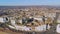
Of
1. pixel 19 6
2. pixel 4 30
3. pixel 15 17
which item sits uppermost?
pixel 19 6

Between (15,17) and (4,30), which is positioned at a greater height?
(15,17)

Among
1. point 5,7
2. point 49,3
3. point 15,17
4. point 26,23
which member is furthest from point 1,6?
point 49,3

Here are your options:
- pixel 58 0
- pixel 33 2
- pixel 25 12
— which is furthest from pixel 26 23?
pixel 58 0

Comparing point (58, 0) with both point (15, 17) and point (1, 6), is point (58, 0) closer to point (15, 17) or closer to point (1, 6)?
point (15, 17)

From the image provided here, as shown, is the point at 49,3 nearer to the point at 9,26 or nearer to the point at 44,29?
the point at 44,29

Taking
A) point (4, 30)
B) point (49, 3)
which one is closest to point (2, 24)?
point (4, 30)

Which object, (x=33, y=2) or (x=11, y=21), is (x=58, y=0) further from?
(x=11, y=21)

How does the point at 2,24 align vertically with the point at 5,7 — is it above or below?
below
